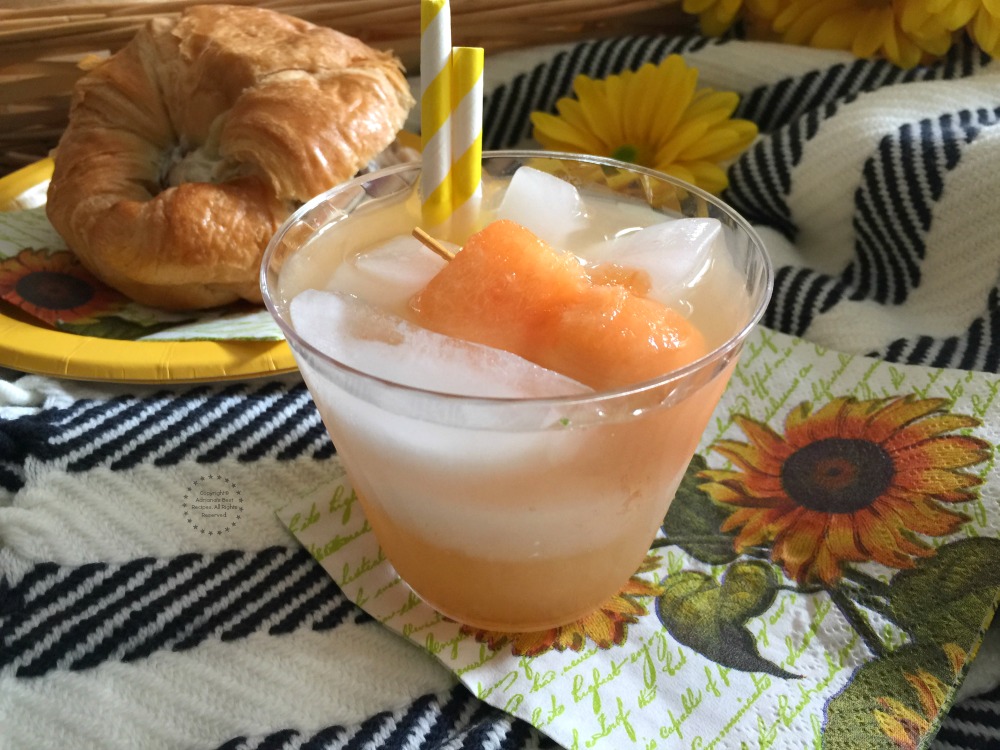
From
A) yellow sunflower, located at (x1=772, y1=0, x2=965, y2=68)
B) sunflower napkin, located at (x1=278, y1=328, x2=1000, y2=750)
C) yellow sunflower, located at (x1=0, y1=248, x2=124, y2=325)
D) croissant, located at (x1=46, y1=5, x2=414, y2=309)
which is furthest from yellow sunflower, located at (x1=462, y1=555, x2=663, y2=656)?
yellow sunflower, located at (x1=772, y1=0, x2=965, y2=68)

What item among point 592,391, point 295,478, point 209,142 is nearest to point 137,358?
point 295,478

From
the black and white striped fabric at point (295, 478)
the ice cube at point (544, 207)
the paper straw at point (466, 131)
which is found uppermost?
the paper straw at point (466, 131)

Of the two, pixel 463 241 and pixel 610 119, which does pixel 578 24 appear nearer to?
pixel 610 119

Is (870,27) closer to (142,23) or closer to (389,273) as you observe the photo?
(389,273)

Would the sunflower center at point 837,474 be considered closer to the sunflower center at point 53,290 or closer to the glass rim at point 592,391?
the glass rim at point 592,391

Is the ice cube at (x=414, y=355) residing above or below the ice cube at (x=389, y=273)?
above

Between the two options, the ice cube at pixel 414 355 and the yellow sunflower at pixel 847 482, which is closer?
the ice cube at pixel 414 355

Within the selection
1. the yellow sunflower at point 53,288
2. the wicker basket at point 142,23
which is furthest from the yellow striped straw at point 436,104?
the wicker basket at point 142,23
